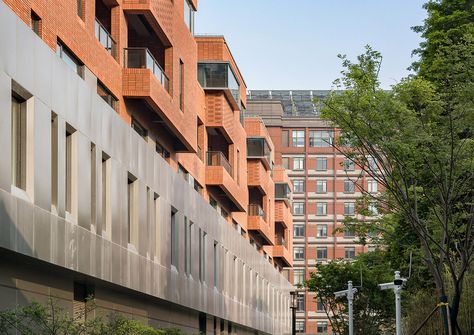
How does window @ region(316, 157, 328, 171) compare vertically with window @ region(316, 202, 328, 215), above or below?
above

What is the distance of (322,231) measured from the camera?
14225 centimetres

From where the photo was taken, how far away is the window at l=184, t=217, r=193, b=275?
46.8 meters

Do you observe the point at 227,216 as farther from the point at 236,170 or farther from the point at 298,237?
the point at 298,237

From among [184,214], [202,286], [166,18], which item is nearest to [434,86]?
[166,18]

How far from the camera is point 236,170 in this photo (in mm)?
66312

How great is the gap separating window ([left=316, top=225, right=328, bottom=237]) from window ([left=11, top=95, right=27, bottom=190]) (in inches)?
4673

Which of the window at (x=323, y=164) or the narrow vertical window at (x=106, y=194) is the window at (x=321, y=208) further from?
the narrow vertical window at (x=106, y=194)

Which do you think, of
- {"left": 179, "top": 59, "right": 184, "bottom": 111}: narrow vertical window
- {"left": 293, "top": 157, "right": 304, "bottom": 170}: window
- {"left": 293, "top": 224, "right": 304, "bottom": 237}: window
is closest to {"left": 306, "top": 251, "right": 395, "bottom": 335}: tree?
{"left": 179, "top": 59, "right": 184, "bottom": 111}: narrow vertical window

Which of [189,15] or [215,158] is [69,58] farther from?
[215,158]

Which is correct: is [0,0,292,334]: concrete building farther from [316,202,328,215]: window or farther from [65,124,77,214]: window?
[316,202,328,215]: window

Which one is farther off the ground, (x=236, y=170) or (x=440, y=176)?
(x=236, y=170)

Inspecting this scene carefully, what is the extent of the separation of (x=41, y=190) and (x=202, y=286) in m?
26.4

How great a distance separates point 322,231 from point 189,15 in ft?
312

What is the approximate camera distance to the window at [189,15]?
157 feet
